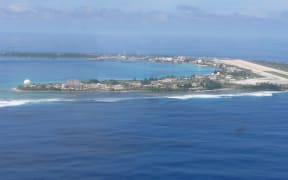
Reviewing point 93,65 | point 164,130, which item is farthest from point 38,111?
point 93,65

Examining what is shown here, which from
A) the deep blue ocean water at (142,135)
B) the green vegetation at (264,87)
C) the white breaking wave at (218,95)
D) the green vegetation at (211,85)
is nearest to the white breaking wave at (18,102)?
the deep blue ocean water at (142,135)

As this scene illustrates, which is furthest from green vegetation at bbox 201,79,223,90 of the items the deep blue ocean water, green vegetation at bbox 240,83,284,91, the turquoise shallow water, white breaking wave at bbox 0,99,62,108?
white breaking wave at bbox 0,99,62,108

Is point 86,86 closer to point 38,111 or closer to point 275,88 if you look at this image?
point 38,111

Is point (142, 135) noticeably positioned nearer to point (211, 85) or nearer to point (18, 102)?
point (18, 102)

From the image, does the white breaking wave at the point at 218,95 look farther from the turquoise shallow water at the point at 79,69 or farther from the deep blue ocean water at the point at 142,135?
the turquoise shallow water at the point at 79,69

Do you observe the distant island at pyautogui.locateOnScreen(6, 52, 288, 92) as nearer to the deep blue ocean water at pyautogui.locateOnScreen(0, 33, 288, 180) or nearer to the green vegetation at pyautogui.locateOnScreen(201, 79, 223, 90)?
the green vegetation at pyautogui.locateOnScreen(201, 79, 223, 90)

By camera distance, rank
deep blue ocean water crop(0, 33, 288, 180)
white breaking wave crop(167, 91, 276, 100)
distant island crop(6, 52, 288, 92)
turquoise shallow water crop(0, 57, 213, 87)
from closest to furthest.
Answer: deep blue ocean water crop(0, 33, 288, 180) → white breaking wave crop(167, 91, 276, 100) → distant island crop(6, 52, 288, 92) → turquoise shallow water crop(0, 57, 213, 87)

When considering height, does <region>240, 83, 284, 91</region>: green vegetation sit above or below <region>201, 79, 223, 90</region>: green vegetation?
below

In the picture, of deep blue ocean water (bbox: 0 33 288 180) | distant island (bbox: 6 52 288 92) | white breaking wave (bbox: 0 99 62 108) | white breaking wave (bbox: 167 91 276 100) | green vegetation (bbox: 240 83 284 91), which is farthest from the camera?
→ green vegetation (bbox: 240 83 284 91)
